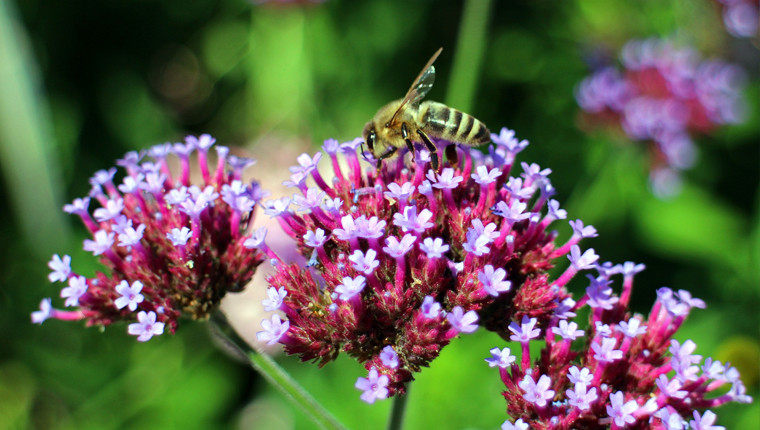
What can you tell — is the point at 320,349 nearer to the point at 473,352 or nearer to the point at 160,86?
the point at 473,352

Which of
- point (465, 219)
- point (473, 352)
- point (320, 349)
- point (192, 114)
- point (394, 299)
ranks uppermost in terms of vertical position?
point (465, 219)

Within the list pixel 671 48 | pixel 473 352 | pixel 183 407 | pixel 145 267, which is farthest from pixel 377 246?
pixel 671 48

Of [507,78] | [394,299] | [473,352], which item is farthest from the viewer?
[507,78]

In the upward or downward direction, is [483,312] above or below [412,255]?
below

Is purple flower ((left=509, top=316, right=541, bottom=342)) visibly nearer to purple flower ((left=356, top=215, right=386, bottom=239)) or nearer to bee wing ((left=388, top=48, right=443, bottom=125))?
purple flower ((left=356, top=215, right=386, bottom=239))

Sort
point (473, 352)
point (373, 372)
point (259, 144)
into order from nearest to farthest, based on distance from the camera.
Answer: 1. point (373, 372)
2. point (473, 352)
3. point (259, 144)

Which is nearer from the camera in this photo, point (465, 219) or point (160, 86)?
point (465, 219)

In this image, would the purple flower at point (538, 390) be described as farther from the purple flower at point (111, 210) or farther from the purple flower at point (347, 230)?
the purple flower at point (111, 210)

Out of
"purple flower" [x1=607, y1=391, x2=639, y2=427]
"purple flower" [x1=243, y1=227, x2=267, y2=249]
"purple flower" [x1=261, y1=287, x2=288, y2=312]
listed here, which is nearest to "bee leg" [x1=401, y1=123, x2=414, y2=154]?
"purple flower" [x1=243, y1=227, x2=267, y2=249]
